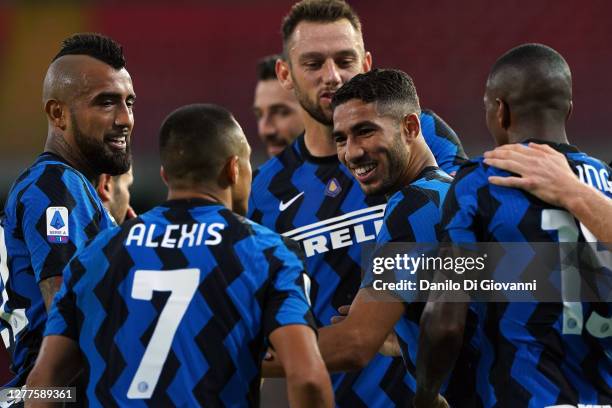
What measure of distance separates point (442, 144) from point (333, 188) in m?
0.59

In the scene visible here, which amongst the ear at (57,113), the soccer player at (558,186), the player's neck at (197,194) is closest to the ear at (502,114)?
the soccer player at (558,186)

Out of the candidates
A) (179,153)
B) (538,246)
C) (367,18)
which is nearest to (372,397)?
(538,246)

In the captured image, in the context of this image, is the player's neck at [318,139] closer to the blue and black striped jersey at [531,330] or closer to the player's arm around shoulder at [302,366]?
the blue and black striped jersey at [531,330]

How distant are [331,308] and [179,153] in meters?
1.69

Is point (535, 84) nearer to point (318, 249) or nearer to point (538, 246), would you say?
point (538, 246)

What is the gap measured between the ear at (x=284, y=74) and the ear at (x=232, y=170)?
2248mm

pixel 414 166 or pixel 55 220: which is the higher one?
pixel 414 166

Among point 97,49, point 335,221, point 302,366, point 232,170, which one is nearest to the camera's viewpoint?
point 302,366

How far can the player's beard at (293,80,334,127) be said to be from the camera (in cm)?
530

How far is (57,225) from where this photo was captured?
4.04 meters

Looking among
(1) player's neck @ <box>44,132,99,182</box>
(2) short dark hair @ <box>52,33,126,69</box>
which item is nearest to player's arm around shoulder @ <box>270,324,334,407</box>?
(1) player's neck @ <box>44,132,99,182</box>

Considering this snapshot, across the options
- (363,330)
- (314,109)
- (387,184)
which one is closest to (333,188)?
(314,109)

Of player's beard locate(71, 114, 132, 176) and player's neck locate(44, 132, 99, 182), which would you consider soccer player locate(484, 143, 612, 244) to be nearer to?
player's beard locate(71, 114, 132, 176)

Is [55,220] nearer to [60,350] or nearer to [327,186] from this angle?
[60,350]
